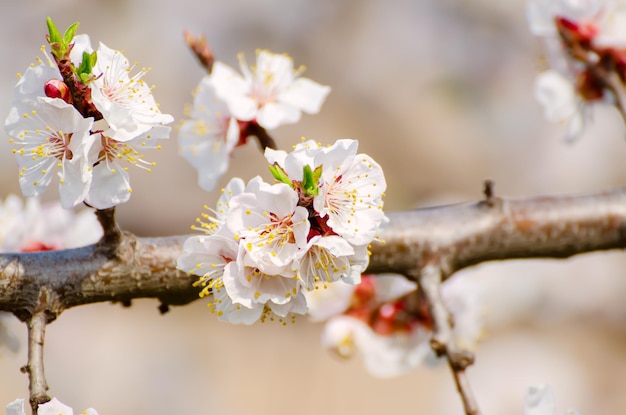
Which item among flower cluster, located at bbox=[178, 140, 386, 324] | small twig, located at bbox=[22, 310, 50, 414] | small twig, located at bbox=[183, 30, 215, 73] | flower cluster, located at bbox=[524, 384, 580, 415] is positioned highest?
small twig, located at bbox=[183, 30, 215, 73]

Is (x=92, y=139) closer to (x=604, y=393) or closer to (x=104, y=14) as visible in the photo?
(x=604, y=393)

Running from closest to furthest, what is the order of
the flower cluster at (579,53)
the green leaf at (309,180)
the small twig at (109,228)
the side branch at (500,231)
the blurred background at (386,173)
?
the green leaf at (309,180), the small twig at (109,228), the side branch at (500,231), the flower cluster at (579,53), the blurred background at (386,173)

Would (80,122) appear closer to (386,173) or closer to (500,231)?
(500,231)

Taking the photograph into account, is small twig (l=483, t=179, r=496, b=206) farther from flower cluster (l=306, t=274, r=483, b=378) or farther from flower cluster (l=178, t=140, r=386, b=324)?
flower cluster (l=178, t=140, r=386, b=324)

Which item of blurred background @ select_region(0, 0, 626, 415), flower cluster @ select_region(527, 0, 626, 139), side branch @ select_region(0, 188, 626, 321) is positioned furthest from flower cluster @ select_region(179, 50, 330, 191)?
blurred background @ select_region(0, 0, 626, 415)

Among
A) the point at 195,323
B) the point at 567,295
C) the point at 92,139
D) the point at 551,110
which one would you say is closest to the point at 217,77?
the point at 92,139

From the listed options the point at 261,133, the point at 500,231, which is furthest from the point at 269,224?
the point at 500,231

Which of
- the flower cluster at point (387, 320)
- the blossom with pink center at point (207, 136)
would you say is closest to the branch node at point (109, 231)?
the blossom with pink center at point (207, 136)

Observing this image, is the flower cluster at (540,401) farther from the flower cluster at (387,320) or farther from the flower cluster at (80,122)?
the flower cluster at (80,122)
